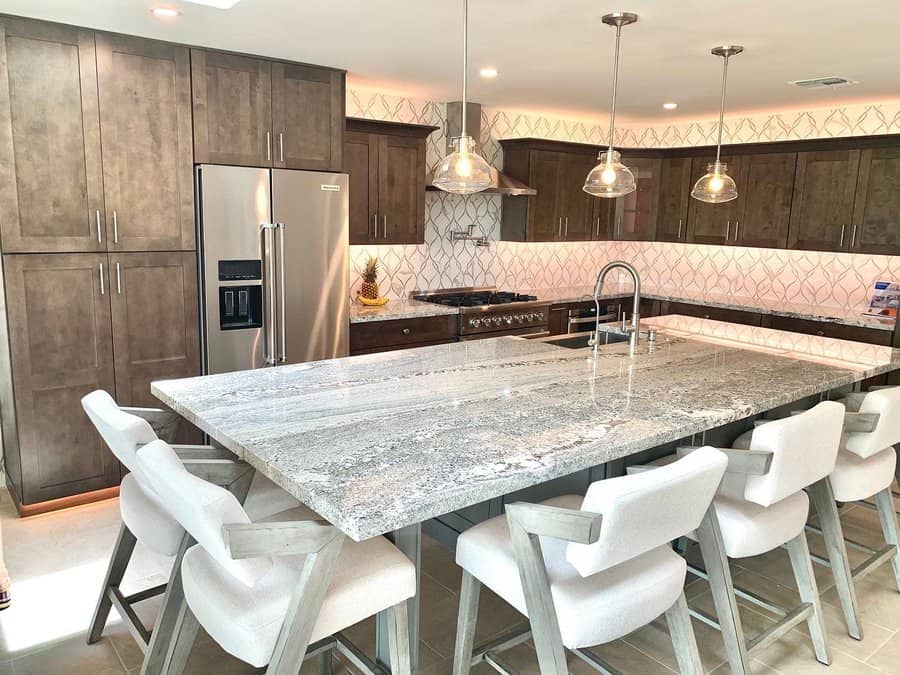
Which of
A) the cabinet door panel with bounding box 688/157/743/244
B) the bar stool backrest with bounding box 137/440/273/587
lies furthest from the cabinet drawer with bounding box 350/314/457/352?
the bar stool backrest with bounding box 137/440/273/587

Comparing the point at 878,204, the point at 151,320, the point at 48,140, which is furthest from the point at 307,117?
the point at 878,204

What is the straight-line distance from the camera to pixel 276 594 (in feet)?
5.40

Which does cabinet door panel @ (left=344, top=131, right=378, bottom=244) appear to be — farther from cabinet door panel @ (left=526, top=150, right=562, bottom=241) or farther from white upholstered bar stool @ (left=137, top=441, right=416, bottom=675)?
white upholstered bar stool @ (left=137, top=441, right=416, bottom=675)

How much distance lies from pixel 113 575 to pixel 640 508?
6.17 feet

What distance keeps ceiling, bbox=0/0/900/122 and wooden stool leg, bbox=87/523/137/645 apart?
219 centimetres

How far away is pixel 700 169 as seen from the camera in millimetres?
6172

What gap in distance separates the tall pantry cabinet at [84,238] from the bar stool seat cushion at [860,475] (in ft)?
10.7

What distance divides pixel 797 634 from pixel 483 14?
2838mm

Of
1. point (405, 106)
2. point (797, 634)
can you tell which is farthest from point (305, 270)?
point (797, 634)

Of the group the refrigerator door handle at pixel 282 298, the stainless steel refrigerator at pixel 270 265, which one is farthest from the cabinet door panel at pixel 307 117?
the refrigerator door handle at pixel 282 298

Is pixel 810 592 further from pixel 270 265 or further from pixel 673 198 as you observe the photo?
pixel 673 198

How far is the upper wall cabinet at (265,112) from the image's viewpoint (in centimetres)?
381

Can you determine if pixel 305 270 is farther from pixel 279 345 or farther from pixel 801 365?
pixel 801 365

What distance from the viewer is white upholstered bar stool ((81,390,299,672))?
1912 millimetres
